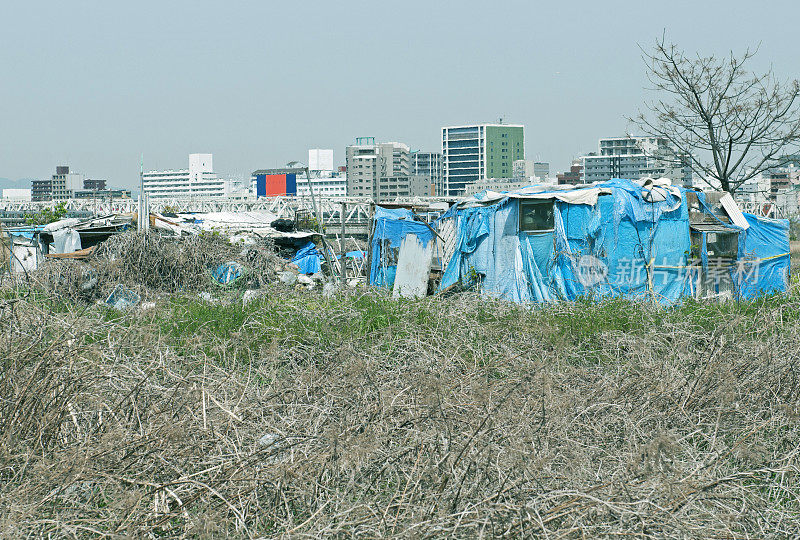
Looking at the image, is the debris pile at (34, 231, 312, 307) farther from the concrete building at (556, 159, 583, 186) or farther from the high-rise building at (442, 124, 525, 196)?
the high-rise building at (442, 124, 525, 196)

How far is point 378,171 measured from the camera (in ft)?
465

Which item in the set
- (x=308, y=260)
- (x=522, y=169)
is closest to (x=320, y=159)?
(x=522, y=169)

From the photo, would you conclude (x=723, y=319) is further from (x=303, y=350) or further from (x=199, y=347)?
(x=199, y=347)

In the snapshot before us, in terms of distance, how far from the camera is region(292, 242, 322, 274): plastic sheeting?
1725 centimetres

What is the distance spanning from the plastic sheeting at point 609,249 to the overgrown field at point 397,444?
4842mm

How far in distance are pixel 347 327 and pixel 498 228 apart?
5.09 meters

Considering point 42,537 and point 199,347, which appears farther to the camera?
point 199,347

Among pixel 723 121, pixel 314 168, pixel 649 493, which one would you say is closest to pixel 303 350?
pixel 649 493

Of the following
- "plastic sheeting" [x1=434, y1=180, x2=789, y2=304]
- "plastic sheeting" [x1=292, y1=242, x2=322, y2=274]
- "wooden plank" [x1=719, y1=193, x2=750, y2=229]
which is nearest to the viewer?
"plastic sheeting" [x1=434, y1=180, x2=789, y2=304]

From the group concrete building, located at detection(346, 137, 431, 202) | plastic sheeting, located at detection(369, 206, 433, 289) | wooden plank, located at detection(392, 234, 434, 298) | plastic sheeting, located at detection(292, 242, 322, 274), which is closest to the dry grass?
plastic sheeting, located at detection(369, 206, 433, 289)

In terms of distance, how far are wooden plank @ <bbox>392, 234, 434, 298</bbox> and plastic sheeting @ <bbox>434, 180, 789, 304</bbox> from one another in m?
1.38

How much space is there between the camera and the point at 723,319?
8320mm

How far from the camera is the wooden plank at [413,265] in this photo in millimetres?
13312

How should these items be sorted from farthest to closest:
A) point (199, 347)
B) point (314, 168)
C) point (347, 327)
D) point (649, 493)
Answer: point (314, 168) → point (347, 327) → point (199, 347) → point (649, 493)
